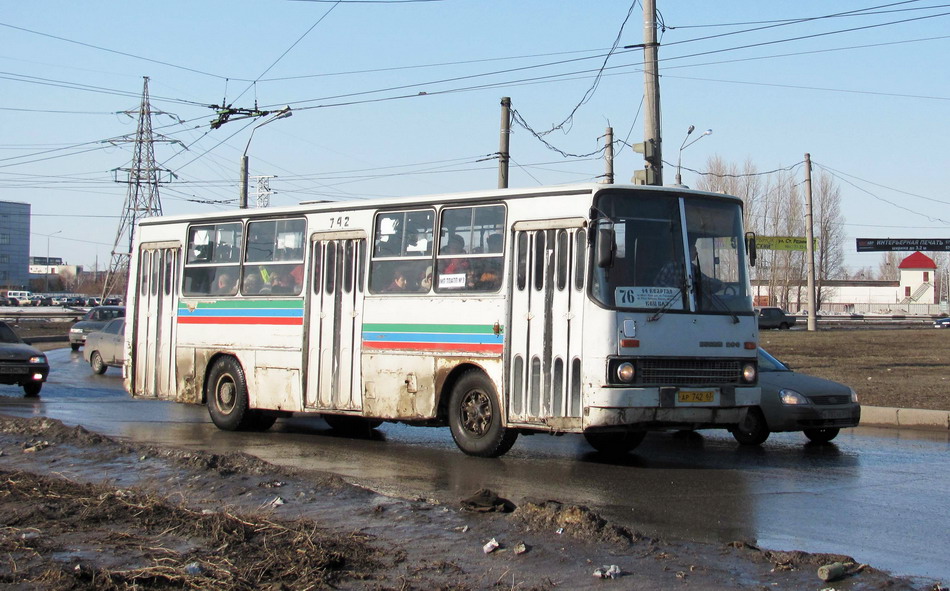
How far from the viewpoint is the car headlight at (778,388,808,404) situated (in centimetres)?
1327

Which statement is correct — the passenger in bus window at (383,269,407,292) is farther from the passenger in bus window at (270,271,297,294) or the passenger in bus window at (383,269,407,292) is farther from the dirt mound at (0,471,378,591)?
the dirt mound at (0,471,378,591)

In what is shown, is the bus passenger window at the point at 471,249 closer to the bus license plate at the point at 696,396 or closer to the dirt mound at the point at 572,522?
the bus license plate at the point at 696,396

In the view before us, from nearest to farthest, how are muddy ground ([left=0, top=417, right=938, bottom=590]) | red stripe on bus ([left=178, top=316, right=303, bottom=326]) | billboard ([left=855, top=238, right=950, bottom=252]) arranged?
muddy ground ([left=0, top=417, right=938, bottom=590]), red stripe on bus ([left=178, top=316, right=303, bottom=326]), billboard ([left=855, top=238, right=950, bottom=252])

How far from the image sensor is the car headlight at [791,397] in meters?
13.3

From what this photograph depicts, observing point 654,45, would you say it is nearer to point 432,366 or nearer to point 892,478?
point 432,366

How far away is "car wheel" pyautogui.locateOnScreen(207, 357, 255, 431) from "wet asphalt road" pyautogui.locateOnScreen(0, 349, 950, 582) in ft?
1.06

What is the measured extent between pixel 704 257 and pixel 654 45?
24.5 feet

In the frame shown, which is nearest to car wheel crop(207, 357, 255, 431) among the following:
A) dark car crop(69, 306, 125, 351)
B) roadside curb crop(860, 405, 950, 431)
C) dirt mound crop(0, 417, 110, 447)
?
dirt mound crop(0, 417, 110, 447)

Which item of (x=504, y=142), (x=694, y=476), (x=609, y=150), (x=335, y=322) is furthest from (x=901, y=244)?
(x=694, y=476)

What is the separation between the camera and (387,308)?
41.8 ft

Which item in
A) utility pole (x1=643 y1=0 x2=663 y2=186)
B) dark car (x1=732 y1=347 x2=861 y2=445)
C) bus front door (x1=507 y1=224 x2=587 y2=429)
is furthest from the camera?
utility pole (x1=643 y1=0 x2=663 y2=186)

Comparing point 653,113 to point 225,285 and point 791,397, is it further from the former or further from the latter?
point 225,285

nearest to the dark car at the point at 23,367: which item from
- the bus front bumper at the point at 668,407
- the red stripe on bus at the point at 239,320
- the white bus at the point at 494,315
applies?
the red stripe on bus at the point at 239,320

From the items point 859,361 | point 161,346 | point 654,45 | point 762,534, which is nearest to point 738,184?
point 859,361
